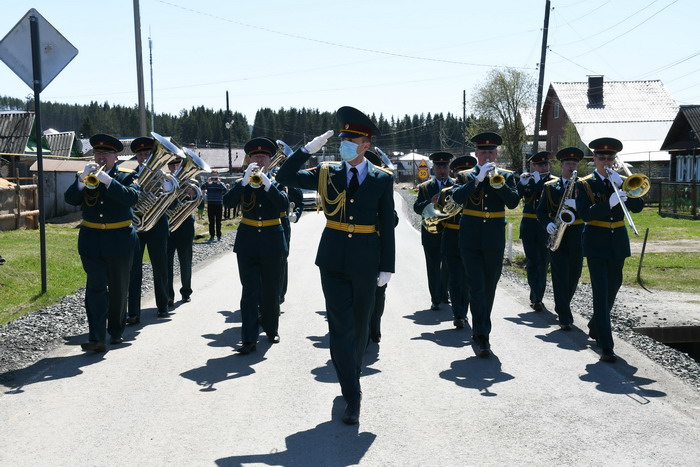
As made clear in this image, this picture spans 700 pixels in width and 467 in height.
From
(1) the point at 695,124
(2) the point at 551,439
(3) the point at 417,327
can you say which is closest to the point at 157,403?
(2) the point at 551,439

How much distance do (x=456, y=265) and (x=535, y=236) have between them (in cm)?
170

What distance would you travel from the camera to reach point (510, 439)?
17.5 ft

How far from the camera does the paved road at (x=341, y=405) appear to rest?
507cm

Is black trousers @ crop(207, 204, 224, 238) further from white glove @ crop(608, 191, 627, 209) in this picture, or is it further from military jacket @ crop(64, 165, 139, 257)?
white glove @ crop(608, 191, 627, 209)

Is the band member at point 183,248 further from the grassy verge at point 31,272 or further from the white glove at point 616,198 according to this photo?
the white glove at point 616,198

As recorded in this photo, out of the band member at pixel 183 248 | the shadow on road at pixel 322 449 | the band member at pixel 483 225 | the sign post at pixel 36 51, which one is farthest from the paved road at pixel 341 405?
the sign post at pixel 36 51

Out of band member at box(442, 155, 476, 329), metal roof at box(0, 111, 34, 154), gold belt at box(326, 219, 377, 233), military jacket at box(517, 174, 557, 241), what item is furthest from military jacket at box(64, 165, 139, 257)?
metal roof at box(0, 111, 34, 154)

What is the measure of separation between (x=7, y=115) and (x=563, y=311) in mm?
28226

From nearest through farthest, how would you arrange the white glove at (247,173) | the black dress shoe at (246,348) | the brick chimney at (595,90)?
1. the white glove at (247,173)
2. the black dress shoe at (246,348)
3. the brick chimney at (595,90)

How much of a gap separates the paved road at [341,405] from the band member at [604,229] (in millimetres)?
593

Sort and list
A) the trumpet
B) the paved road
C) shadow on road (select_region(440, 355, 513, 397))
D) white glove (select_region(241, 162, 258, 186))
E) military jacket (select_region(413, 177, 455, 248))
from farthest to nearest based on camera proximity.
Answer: military jacket (select_region(413, 177, 455, 248)) < white glove (select_region(241, 162, 258, 186)) < the trumpet < shadow on road (select_region(440, 355, 513, 397)) < the paved road

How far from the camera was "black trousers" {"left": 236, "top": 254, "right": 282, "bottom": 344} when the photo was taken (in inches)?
314

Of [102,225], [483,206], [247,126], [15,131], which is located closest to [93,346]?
[102,225]

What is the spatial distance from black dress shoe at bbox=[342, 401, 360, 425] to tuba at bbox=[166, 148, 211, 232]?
4803 millimetres
